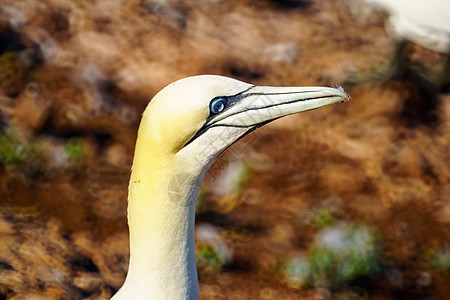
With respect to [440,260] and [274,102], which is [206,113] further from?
[440,260]

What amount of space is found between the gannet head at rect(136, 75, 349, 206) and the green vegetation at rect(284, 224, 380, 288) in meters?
2.92

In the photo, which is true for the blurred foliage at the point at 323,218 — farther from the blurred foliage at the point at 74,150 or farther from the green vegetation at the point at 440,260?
the blurred foliage at the point at 74,150

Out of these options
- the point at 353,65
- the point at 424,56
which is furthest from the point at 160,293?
the point at 424,56

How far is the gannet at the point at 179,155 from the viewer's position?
8.67 ft

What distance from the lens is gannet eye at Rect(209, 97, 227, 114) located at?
2745 millimetres

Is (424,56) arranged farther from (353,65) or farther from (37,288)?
(37,288)

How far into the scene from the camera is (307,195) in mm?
6680

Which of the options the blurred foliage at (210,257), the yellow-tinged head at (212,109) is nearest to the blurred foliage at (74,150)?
the blurred foliage at (210,257)

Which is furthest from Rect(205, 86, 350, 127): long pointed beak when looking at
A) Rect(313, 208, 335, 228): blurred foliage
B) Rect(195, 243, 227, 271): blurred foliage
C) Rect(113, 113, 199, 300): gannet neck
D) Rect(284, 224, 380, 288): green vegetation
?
Rect(313, 208, 335, 228): blurred foliage

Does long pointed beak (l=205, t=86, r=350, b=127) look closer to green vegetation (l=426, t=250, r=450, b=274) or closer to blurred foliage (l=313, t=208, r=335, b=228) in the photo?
blurred foliage (l=313, t=208, r=335, b=228)

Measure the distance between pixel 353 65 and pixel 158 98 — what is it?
6.64m

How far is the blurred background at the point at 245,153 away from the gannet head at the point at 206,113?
66 centimetres

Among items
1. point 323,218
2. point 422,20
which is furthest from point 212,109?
point 422,20

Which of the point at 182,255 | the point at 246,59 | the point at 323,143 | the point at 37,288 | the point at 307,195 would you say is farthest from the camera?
the point at 246,59
